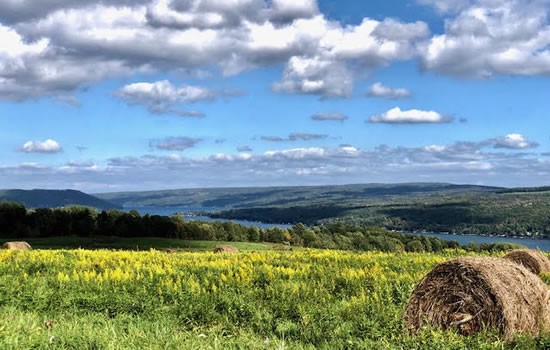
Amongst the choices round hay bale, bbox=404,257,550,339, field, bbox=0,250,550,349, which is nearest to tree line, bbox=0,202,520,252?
field, bbox=0,250,550,349

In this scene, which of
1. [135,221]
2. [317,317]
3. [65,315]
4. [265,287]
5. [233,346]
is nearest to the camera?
[233,346]

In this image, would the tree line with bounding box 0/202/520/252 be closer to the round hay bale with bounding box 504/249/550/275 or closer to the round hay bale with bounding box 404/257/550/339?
the round hay bale with bounding box 504/249/550/275

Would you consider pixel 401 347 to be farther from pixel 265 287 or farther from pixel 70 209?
pixel 70 209

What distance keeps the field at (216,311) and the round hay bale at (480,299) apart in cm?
46

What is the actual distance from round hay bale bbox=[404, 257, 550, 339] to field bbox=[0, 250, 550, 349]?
→ 0.46 meters

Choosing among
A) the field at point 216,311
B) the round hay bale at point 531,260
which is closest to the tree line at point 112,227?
the round hay bale at point 531,260

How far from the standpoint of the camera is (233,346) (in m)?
8.31

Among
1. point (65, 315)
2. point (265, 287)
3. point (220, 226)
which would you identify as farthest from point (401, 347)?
point (220, 226)

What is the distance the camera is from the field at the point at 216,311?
8.52 meters

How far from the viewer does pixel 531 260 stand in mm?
19297

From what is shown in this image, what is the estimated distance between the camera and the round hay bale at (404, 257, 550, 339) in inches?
382

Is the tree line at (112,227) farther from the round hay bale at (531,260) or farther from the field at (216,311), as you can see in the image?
the field at (216,311)

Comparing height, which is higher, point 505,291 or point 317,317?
point 505,291

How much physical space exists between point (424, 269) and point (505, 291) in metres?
7.18
